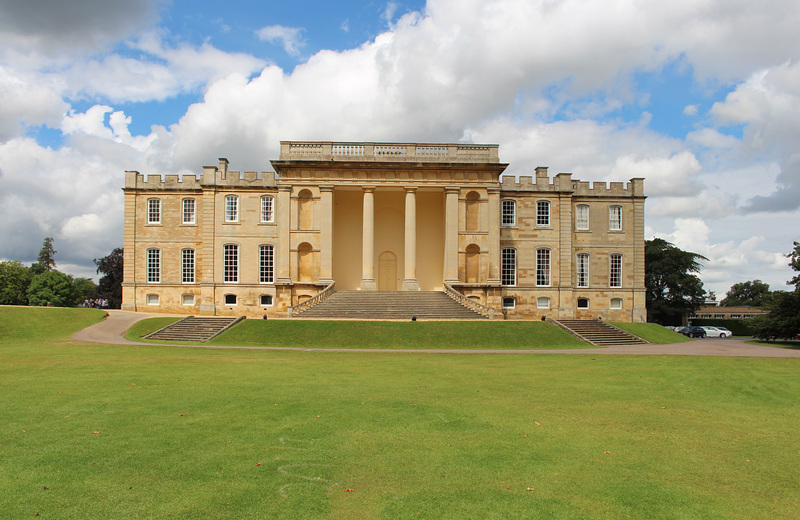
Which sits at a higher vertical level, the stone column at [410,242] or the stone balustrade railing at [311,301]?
the stone column at [410,242]

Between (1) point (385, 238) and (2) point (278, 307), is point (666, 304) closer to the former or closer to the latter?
(1) point (385, 238)

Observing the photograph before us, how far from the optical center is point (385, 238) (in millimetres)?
48469

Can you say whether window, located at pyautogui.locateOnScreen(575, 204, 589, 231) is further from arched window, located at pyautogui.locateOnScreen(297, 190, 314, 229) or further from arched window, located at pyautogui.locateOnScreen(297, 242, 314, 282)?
arched window, located at pyautogui.locateOnScreen(297, 242, 314, 282)

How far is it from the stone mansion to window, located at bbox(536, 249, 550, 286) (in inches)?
3.5

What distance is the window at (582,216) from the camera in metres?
47.5

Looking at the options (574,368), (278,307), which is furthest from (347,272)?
(574,368)

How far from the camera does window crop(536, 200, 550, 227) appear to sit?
46.7 m

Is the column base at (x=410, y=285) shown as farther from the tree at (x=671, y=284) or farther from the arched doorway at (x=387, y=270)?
the tree at (x=671, y=284)

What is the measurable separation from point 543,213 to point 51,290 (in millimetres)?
51102

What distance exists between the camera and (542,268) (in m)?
46.6

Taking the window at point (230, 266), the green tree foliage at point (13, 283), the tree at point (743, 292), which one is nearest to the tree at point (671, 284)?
the window at point (230, 266)

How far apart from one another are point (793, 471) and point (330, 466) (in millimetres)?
6188

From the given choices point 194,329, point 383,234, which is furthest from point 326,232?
point 194,329

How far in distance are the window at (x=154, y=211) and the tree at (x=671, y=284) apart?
181 ft
